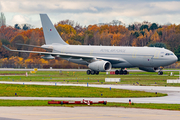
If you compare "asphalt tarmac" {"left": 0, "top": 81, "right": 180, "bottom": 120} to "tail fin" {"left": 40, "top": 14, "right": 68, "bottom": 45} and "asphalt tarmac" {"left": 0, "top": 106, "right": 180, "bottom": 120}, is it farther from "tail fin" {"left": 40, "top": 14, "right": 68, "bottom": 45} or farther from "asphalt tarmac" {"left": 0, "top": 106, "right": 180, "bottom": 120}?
"tail fin" {"left": 40, "top": 14, "right": 68, "bottom": 45}

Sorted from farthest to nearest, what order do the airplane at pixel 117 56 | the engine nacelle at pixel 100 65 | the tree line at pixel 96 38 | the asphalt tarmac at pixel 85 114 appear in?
1. the tree line at pixel 96 38
2. the engine nacelle at pixel 100 65
3. the airplane at pixel 117 56
4. the asphalt tarmac at pixel 85 114

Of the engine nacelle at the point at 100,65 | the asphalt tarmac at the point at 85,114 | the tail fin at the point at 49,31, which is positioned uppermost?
the tail fin at the point at 49,31

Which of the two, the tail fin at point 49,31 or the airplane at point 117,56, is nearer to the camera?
the airplane at point 117,56

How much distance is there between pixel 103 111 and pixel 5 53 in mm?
94103

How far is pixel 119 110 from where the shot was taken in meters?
19.1

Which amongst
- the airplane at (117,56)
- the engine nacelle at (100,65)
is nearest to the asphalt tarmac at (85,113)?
the engine nacelle at (100,65)

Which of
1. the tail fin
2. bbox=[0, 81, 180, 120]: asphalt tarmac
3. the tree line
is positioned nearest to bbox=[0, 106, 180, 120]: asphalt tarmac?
bbox=[0, 81, 180, 120]: asphalt tarmac

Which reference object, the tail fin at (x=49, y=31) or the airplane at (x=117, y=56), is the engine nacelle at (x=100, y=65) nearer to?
the airplane at (x=117, y=56)

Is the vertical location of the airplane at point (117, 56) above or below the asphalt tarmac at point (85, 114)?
above

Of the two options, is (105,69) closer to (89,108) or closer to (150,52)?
(150,52)

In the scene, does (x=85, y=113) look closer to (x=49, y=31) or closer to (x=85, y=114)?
(x=85, y=114)

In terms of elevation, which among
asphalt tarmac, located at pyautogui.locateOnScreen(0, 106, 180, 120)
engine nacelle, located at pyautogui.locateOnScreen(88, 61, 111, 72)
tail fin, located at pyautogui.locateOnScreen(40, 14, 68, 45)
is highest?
tail fin, located at pyautogui.locateOnScreen(40, 14, 68, 45)

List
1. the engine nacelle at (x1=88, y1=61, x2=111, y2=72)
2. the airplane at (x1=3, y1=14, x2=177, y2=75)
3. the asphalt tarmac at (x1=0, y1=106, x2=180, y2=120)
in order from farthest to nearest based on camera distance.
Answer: the engine nacelle at (x1=88, y1=61, x2=111, y2=72), the airplane at (x1=3, y1=14, x2=177, y2=75), the asphalt tarmac at (x1=0, y1=106, x2=180, y2=120)

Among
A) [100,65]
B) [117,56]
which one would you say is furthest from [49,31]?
[100,65]
